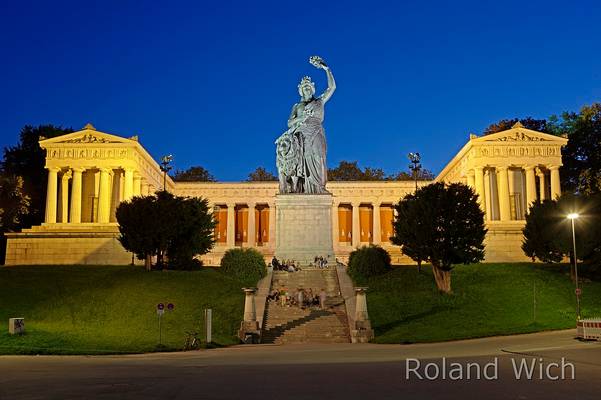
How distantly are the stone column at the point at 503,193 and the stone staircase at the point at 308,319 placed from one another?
3964 cm

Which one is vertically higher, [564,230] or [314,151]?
[314,151]

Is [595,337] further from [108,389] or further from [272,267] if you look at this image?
[272,267]

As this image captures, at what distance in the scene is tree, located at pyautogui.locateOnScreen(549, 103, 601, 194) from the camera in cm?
6876

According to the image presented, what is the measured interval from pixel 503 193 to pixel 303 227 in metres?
37.6

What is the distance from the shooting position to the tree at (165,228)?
4325 cm

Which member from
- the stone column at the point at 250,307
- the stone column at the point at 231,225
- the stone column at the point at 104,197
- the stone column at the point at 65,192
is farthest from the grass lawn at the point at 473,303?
the stone column at the point at 65,192

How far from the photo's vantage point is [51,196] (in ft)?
241

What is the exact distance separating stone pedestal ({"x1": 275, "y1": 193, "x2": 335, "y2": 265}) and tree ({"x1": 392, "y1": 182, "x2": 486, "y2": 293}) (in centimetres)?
706

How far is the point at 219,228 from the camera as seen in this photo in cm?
8744

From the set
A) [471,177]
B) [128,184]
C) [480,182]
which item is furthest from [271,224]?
[480,182]

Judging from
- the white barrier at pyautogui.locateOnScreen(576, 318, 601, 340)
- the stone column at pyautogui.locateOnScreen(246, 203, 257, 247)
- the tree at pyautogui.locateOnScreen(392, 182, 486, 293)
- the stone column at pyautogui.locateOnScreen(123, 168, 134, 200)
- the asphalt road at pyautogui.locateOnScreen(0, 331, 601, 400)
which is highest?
the stone column at pyautogui.locateOnScreen(123, 168, 134, 200)

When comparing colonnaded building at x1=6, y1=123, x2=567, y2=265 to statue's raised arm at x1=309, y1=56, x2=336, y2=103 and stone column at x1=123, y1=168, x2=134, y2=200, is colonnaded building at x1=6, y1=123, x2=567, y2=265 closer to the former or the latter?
stone column at x1=123, y1=168, x2=134, y2=200

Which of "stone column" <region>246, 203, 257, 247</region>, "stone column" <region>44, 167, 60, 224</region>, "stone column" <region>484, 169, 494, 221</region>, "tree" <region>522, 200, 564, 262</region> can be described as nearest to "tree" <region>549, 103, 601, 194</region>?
"stone column" <region>484, 169, 494, 221</region>

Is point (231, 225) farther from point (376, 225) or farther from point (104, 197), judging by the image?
point (376, 225)
